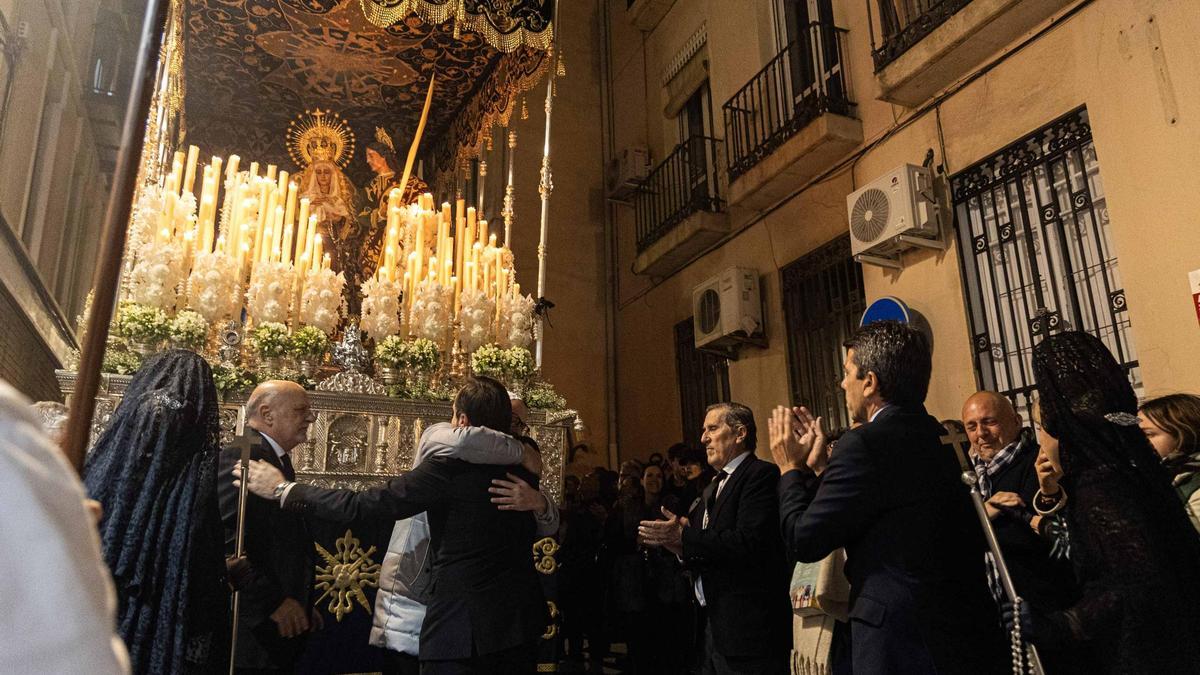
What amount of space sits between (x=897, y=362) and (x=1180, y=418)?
3.80 ft

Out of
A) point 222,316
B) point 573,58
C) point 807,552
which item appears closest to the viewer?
point 807,552

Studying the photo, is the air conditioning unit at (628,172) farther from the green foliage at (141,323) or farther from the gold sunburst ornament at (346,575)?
the gold sunburst ornament at (346,575)

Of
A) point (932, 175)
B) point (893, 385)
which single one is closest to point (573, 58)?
point (932, 175)

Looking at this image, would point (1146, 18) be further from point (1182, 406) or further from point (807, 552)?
point (807, 552)

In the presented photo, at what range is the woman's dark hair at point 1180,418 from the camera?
2.65 m

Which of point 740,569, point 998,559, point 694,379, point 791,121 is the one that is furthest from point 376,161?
point 998,559

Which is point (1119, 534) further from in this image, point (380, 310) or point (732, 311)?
point (732, 311)

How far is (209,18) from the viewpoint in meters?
7.27

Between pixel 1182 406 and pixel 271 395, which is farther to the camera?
pixel 271 395

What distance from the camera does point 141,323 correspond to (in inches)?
162

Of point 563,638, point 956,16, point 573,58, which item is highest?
point 573,58

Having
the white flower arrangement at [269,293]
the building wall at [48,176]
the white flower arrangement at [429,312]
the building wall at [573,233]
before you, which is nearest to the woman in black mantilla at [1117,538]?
the white flower arrangement at [429,312]

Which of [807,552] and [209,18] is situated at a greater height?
[209,18]

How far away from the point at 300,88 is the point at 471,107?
180 cm
